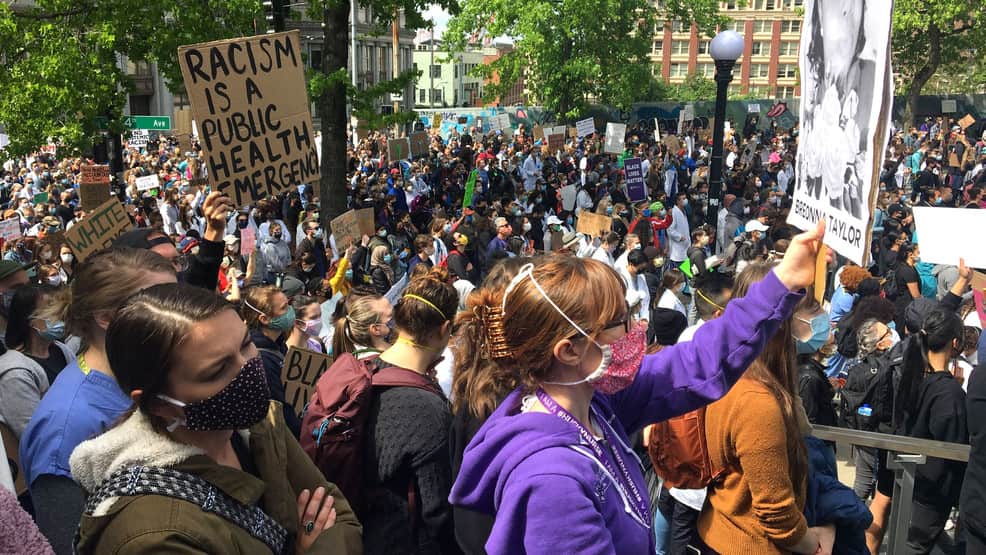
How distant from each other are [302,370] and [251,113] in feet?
6.27

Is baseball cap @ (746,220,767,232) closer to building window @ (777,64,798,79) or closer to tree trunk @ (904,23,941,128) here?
tree trunk @ (904,23,941,128)

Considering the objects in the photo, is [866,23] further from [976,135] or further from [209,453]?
[976,135]

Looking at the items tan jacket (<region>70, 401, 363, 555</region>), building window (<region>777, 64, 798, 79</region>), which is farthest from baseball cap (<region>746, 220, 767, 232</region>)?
building window (<region>777, 64, 798, 79</region>)

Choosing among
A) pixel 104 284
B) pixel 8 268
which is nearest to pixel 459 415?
pixel 104 284

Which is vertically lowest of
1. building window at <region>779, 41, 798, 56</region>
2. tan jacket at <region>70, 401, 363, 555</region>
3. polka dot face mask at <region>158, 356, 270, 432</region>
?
tan jacket at <region>70, 401, 363, 555</region>

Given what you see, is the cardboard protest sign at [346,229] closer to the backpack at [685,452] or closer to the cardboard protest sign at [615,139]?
the backpack at [685,452]

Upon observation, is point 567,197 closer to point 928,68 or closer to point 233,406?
point 233,406

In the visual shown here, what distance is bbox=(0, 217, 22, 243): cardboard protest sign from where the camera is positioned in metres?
10.8

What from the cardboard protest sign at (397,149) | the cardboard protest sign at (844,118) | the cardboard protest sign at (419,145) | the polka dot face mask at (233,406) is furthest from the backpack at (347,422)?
the cardboard protest sign at (419,145)

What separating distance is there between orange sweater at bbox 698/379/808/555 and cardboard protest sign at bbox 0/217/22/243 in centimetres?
1062

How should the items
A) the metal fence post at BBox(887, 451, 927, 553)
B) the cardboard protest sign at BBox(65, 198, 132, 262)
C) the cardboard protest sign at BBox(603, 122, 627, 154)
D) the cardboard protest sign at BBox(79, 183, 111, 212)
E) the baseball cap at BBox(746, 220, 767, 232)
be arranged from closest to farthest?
1. the metal fence post at BBox(887, 451, 927, 553)
2. the cardboard protest sign at BBox(65, 198, 132, 262)
3. the baseball cap at BBox(746, 220, 767, 232)
4. the cardboard protest sign at BBox(79, 183, 111, 212)
5. the cardboard protest sign at BBox(603, 122, 627, 154)

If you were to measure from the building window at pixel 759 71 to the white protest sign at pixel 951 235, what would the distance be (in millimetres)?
102238

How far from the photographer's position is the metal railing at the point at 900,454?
4020mm

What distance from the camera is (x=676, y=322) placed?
6.63 m
